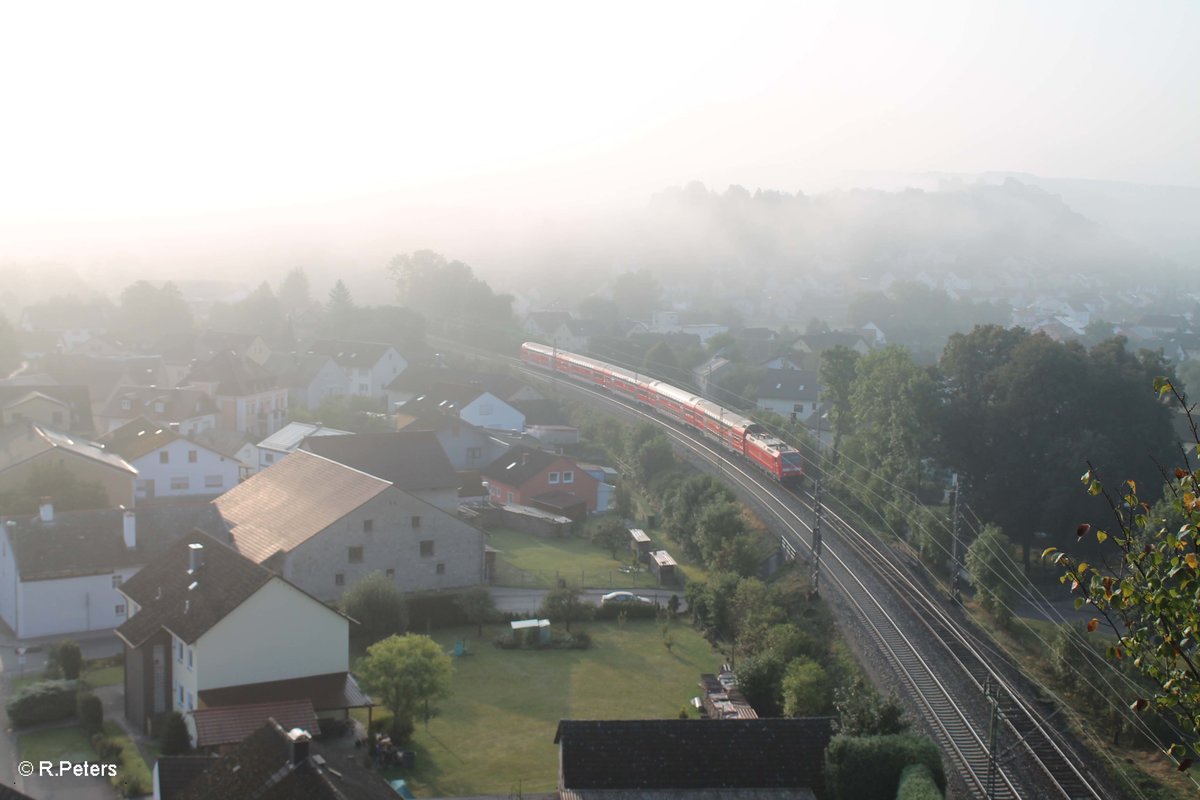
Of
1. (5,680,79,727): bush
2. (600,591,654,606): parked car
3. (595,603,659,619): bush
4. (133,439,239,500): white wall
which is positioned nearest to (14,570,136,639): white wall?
(5,680,79,727): bush

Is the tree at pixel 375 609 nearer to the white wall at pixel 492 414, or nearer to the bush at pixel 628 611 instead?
the bush at pixel 628 611

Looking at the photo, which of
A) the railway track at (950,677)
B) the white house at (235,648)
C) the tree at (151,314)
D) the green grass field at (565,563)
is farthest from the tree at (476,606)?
the tree at (151,314)

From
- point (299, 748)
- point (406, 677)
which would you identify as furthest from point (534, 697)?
point (299, 748)

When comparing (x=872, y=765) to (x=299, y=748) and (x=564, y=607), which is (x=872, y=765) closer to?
(x=299, y=748)

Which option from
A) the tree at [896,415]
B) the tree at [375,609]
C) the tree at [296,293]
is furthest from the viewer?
the tree at [296,293]

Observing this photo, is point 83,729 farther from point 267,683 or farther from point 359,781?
point 359,781

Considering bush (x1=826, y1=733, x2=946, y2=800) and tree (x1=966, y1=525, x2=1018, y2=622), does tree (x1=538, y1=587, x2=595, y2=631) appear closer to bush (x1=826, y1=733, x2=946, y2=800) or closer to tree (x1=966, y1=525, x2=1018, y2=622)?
tree (x1=966, y1=525, x2=1018, y2=622)

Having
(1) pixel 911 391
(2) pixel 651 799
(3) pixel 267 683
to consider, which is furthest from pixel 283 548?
(1) pixel 911 391
